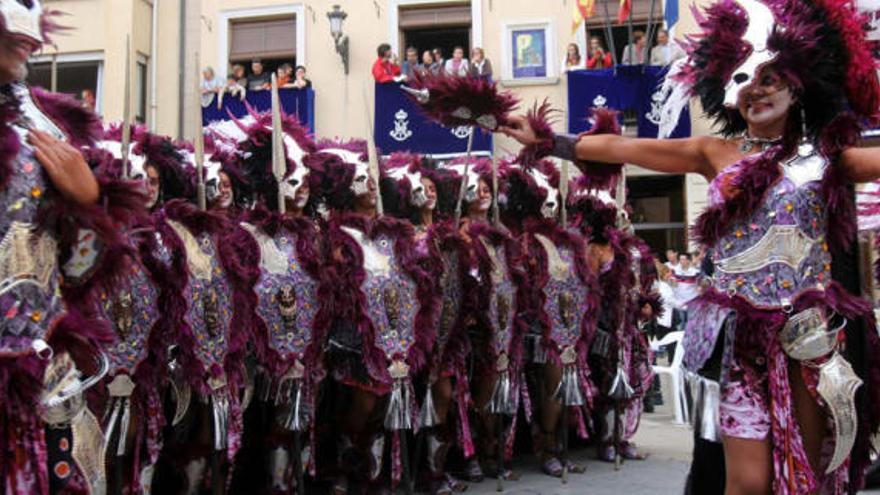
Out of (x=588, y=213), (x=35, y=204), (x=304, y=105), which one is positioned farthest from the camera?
(x=304, y=105)

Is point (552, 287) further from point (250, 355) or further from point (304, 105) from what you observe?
point (304, 105)

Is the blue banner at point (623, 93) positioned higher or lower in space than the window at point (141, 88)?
lower

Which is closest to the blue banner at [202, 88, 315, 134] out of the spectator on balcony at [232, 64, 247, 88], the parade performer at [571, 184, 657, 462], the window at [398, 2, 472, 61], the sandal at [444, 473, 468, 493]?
the spectator on balcony at [232, 64, 247, 88]

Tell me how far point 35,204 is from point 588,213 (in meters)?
4.67

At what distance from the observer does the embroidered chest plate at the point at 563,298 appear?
19.2ft

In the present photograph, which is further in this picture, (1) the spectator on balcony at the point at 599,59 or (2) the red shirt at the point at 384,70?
(2) the red shirt at the point at 384,70

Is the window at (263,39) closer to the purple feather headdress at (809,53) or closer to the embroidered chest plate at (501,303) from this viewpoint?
the embroidered chest plate at (501,303)

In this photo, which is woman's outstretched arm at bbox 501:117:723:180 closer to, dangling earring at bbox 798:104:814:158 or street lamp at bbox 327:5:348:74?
dangling earring at bbox 798:104:814:158

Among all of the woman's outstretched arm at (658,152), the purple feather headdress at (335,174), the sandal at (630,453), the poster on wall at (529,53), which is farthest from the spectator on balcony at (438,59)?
the sandal at (630,453)

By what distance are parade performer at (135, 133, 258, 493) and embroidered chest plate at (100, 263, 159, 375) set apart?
13 centimetres

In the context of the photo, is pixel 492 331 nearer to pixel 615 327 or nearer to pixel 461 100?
pixel 615 327

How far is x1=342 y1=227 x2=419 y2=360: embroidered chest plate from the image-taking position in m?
4.71

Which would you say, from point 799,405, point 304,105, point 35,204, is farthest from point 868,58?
point 304,105

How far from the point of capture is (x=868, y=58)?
3043mm
